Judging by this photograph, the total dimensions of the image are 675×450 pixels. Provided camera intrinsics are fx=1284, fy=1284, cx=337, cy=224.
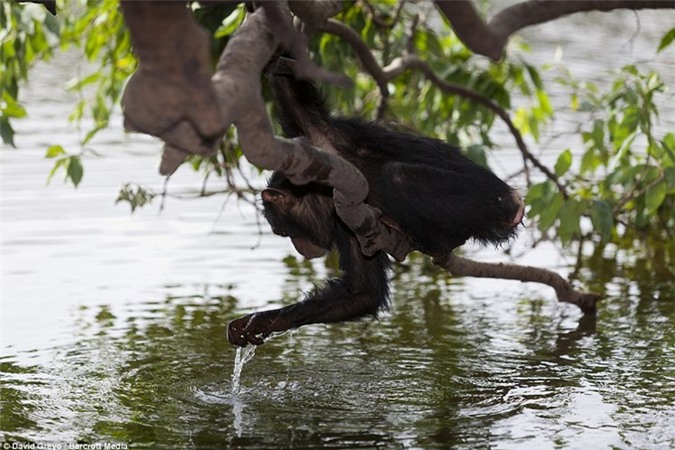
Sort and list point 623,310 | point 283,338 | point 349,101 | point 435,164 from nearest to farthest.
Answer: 1. point 435,164
2. point 283,338
3. point 623,310
4. point 349,101

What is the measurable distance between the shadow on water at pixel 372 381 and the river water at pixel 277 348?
0.02m

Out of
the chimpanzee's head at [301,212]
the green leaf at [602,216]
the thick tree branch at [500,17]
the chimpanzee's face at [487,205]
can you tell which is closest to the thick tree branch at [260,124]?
the thick tree branch at [500,17]

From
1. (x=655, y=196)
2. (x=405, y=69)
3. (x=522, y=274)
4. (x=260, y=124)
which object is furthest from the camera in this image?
(x=405, y=69)

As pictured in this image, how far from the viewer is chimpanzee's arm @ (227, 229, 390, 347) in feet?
22.1

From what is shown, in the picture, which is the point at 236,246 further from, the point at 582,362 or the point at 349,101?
the point at 582,362

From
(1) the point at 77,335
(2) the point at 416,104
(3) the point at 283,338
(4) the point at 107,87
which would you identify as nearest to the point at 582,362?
(3) the point at 283,338

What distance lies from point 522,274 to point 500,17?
3.27 m

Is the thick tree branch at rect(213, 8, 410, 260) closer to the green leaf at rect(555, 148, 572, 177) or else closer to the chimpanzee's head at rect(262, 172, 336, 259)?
the chimpanzee's head at rect(262, 172, 336, 259)

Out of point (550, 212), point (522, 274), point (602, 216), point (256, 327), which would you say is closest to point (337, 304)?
point (256, 327)

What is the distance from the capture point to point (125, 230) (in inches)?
468

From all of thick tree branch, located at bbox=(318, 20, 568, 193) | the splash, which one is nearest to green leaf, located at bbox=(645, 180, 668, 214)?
thick tree branch, located at bbox=(318, 20, 568, 193)

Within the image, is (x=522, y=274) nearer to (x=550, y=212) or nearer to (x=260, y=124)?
(x=550, y=212)

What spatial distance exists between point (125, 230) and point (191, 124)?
793cm

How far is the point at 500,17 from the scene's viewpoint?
531 centimetres
